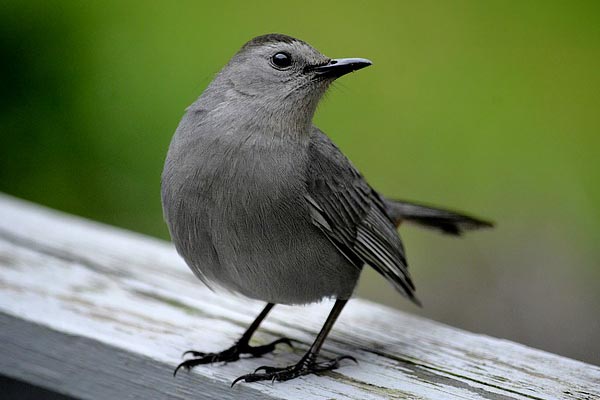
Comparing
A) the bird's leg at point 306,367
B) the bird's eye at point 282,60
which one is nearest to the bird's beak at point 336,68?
the bird's eye at point 282,60

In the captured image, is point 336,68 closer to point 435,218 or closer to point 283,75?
point 283,75

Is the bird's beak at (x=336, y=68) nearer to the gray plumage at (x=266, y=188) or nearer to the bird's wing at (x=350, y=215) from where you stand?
the gray plumage at (x=266, y=188)

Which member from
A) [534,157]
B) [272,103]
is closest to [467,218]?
[272,103]

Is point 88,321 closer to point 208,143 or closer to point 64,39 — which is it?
point 208,143

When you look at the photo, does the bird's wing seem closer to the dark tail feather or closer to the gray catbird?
the gray catbird

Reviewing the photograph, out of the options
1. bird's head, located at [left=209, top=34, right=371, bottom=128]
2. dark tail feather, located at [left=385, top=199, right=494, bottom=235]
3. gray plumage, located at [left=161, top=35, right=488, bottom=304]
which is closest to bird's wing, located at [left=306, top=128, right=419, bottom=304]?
gray plumage, located at [left=161, top=35, right=488, bottom=304]
